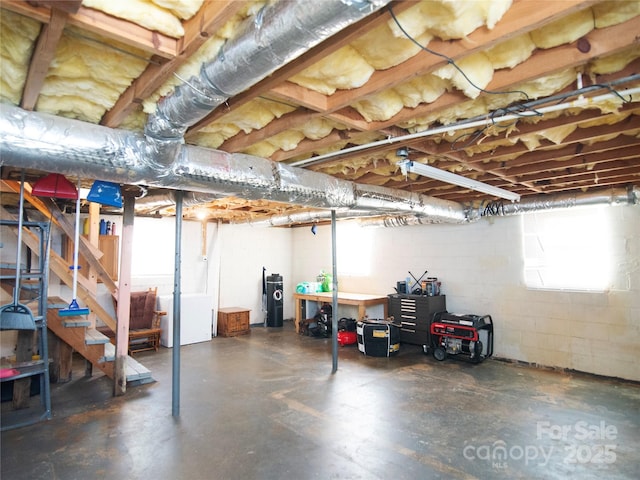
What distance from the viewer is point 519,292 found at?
5129 millimetres

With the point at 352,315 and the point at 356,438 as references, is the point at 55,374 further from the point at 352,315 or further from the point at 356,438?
the point at 352,315

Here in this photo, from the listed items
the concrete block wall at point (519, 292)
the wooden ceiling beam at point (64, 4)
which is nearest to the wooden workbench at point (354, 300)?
the concrete block wall at point (519, 292)

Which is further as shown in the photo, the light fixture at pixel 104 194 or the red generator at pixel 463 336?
the red generator at pixel 463 336

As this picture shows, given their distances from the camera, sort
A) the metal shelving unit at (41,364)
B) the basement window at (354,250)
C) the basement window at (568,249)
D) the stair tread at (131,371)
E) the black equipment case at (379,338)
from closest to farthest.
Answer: the metal shelving unit at (41,364) < the stair tread at (131,371) < the basement window at (568,249) < the black equipment case at (379,338) < the basement window at (354,250)

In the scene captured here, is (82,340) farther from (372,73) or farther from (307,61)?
(372,73)

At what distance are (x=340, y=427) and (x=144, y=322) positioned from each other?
4223mm

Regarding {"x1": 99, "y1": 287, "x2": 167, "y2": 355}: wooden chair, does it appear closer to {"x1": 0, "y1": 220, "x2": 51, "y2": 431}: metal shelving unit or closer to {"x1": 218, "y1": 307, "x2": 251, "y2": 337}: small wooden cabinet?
{"x1": 218, "y1": 307, "x2": 251, "y2": 337}: small wooden cabinet

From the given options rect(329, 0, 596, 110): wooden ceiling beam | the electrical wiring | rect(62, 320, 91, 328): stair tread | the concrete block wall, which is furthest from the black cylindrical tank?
the electrical wiring

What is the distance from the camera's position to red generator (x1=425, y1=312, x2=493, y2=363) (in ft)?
16.1

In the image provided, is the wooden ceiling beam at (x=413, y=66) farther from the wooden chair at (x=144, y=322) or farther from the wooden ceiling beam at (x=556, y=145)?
the wooden chair at (x=144, y=322)

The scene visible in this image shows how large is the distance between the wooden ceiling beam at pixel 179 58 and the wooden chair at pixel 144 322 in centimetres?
431

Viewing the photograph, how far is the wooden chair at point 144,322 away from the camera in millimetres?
5621

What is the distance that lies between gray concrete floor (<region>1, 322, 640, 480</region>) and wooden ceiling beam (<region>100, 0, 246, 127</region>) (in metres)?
2.33

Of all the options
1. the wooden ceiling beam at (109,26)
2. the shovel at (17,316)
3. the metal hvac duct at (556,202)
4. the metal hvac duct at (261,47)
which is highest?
the wooden ceiling beam at (109,26)
